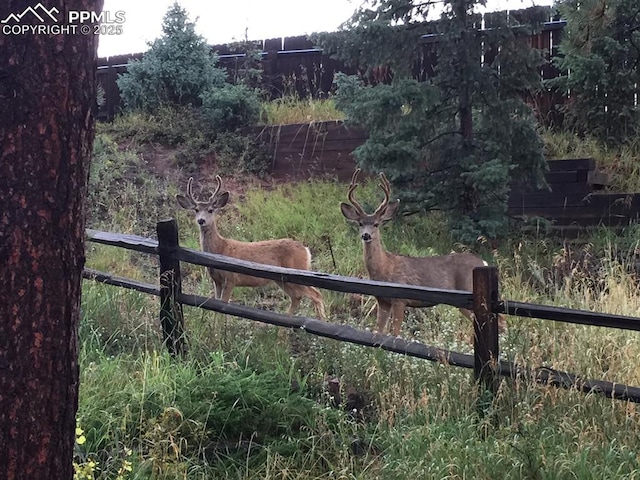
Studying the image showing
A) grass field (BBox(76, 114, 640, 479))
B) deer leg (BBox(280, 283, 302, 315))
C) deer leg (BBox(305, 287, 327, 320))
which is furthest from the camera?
deer leg (BBox(280, 283, 302, 315))

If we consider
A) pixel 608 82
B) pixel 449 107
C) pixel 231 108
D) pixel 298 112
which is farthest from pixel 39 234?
pixel 298 112

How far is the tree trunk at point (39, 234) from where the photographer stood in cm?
255

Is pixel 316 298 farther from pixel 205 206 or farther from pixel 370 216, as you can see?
pixel 205 206

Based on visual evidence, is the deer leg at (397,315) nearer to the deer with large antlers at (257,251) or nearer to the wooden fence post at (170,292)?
the deer with large antlers at (257,251)

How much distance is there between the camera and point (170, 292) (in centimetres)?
617

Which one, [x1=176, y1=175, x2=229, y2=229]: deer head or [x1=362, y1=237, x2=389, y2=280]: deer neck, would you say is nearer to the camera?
[x1=362, y1=237, x2=389, y2=280]: deer neck

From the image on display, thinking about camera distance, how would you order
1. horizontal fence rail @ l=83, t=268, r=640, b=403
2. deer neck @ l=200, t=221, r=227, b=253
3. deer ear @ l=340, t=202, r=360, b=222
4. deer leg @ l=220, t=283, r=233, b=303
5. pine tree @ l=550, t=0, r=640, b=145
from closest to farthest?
horizontal fence rail @ l=83, t=268, r=640, b=403, deer ear @ l=340, t=202, r=360, b=222, deer leg @ l=220, t=283, r=233, b=303, deer neck @ l=200, t=221, r=227, b=253, pine tree @ l=550, t=0, r=640, b=145

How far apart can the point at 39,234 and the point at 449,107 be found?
326 inches

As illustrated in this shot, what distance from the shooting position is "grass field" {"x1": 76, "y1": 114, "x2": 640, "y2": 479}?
4191mm

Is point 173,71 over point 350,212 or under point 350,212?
over

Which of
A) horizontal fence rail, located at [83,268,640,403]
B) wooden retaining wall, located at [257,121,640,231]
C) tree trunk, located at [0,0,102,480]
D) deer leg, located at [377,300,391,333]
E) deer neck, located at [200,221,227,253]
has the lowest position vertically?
deer leg, located at [377,300,391,333]

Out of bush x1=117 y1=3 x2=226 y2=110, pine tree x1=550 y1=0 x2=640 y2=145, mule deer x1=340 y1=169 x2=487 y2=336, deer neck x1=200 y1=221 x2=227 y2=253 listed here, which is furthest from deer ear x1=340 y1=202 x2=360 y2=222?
bush x1=117 y1=3 x2=226 y2=110

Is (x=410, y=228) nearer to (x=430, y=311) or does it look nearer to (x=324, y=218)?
(x=324, y=218)
